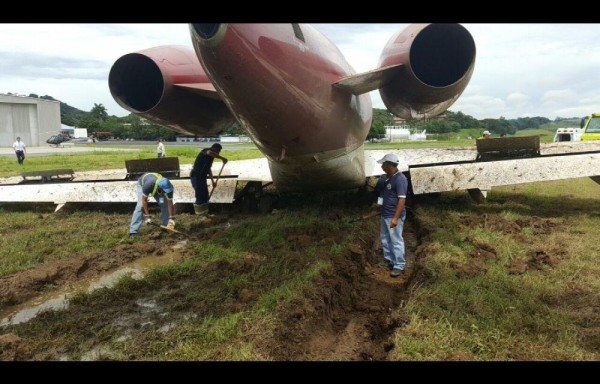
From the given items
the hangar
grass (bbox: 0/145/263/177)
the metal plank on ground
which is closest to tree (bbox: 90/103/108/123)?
the hangar

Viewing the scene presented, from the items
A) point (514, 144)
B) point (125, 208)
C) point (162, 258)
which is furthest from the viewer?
point (125, 208)

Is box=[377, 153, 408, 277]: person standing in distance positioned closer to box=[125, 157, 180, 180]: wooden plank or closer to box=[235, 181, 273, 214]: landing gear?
box=[235, 181, 273, 214]: landing gear

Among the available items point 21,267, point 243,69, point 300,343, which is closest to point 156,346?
point 300,343

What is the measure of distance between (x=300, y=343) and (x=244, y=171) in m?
6.82

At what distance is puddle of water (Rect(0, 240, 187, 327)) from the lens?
5101 mm

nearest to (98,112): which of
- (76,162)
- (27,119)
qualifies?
(27,119)

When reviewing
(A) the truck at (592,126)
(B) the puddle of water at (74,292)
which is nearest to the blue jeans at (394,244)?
(B) the puddle of water at (74,292)

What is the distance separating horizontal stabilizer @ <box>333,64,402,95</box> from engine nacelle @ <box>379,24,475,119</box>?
100 mm

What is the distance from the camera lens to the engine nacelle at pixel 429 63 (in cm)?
596

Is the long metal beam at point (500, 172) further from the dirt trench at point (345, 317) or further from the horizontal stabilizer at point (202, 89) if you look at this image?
the horizontal stabilizer at point (202, 89)

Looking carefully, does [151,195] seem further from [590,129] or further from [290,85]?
[590,129]

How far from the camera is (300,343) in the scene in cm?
421

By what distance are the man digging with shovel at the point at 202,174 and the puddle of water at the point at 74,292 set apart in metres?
2.11
